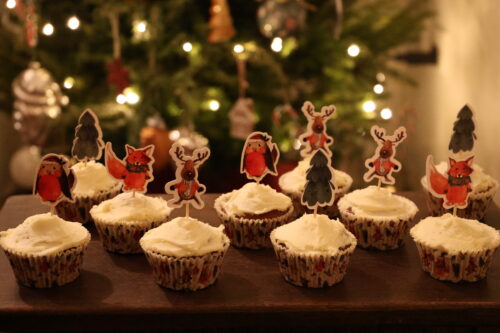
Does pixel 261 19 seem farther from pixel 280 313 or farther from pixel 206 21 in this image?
pixel 280 313

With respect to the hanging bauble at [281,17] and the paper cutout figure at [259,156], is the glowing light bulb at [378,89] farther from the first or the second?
the paper cutout figure at [259,156]

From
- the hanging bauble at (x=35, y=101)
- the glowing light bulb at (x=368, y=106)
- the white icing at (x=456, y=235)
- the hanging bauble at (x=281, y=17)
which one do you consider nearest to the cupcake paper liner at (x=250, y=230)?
the white icing at (x=456, y=235)

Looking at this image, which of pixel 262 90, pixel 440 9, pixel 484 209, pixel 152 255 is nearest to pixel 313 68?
pixel 262 90

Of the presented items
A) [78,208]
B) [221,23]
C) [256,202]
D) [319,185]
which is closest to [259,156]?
[256,202]

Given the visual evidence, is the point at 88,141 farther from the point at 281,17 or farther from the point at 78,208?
the point at 281,17

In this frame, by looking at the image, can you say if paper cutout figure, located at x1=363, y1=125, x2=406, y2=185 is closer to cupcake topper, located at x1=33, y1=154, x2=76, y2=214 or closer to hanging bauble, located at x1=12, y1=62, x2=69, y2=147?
cupcake topper, located at x1=33, y1=154, x2=76, y2=214

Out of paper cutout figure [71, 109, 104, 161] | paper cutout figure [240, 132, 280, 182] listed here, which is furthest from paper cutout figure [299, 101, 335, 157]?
paper cutout figure [71, 109, 104, 161]
